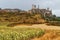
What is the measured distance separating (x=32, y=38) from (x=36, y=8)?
2744 inches

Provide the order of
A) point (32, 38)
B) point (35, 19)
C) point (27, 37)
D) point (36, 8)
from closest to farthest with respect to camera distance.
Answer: point (27, 37) → point (32, 38) → point (35, 19) → point (36, 8)

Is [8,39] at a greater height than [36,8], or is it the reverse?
[8,39]

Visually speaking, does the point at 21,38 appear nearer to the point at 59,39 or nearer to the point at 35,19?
→ the point at 59,39

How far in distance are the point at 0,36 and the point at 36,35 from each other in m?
10.2

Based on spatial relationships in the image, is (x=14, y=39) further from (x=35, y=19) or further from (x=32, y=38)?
(x=35, y=19)

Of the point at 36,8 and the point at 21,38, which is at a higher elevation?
the point at 21,38

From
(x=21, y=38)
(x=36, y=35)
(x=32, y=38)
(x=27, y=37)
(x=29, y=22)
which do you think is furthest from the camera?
(x=29, y=22)

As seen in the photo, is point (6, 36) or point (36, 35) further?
point (36, 35)

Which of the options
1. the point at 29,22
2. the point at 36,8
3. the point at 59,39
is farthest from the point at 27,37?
the point at 36,8

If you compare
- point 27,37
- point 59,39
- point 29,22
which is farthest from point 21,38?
point 29,22

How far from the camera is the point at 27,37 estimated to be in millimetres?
27562

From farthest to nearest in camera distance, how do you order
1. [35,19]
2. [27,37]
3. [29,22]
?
[35,19]
[29,22]
[27,37]

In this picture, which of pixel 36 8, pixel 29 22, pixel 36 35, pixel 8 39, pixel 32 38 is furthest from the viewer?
pixel 36 8

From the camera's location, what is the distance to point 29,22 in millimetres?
63125
